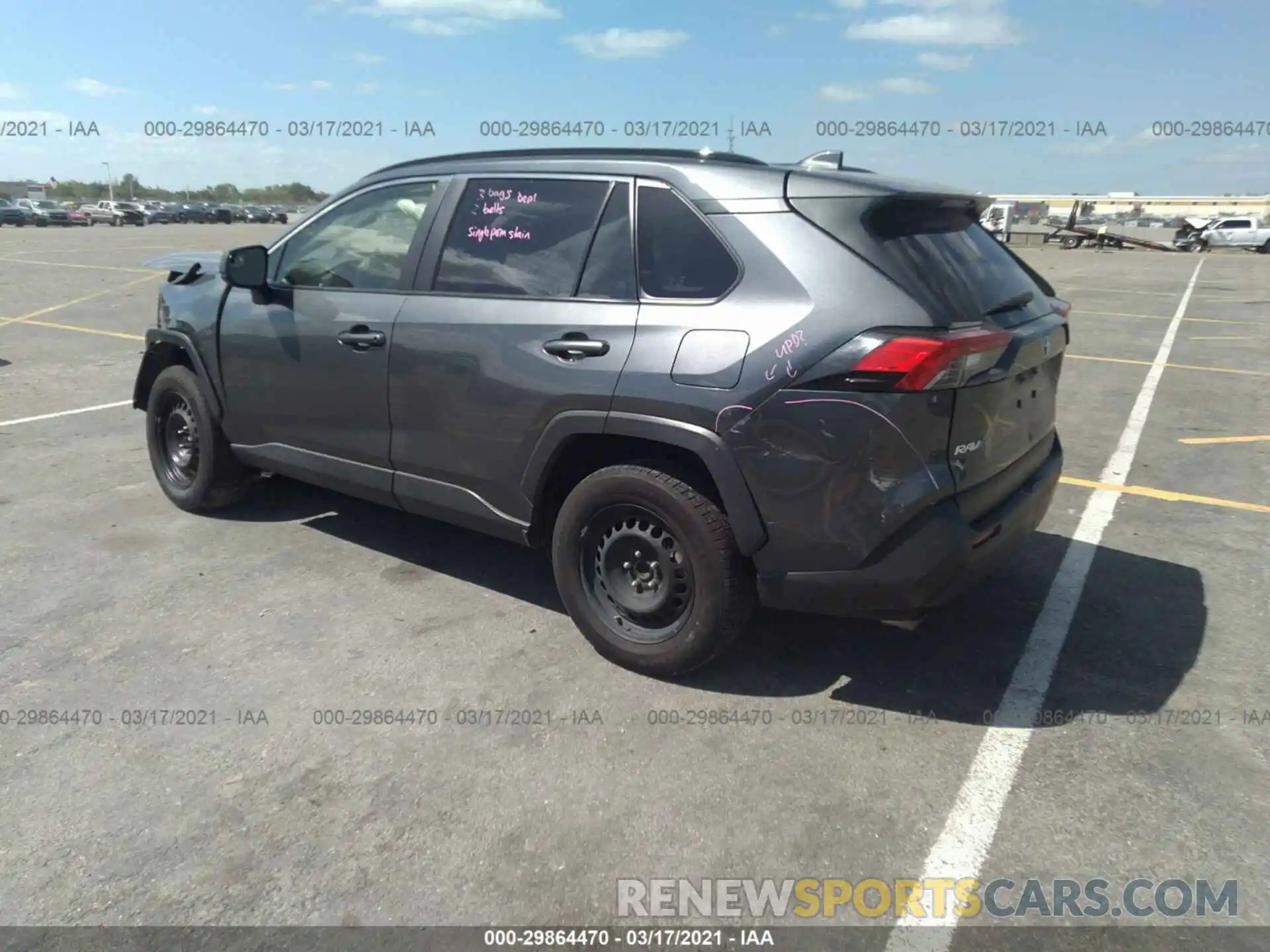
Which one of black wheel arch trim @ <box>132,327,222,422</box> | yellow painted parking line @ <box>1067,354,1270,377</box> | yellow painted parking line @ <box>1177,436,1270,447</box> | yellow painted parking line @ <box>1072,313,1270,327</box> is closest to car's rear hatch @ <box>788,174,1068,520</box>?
black wheel arch trim @ <box>132,327,222,422</box>

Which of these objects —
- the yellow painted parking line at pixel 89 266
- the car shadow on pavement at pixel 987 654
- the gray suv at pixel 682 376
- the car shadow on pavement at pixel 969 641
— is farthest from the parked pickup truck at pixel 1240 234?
the gray suv at pixel 682 376

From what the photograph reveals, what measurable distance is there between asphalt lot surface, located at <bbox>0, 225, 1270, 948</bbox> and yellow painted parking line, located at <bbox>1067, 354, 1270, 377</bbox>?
18.7 feet

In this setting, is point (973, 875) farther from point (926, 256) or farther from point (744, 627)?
point (926, 256)

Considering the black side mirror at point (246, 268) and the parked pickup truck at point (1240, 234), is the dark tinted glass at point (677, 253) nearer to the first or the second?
the black side mirror at point (246, 268)

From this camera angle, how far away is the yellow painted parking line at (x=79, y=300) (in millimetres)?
12859

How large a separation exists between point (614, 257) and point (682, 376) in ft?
1.99

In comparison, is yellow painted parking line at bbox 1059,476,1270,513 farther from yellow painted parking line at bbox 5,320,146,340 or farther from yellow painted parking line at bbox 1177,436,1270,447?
yellow painted parking line at bbox 5,320,146,340

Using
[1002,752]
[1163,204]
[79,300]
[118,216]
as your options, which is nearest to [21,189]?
[118,216]

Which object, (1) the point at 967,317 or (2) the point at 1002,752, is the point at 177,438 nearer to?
(1) the point at 967,317

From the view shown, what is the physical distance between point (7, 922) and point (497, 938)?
1241 mm

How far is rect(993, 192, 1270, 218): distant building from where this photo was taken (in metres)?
97.4

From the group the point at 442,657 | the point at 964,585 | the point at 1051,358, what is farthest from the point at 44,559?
the point at 1051,358

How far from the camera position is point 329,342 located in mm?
4168

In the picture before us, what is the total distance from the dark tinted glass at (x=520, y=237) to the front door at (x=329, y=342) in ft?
0.86
